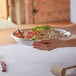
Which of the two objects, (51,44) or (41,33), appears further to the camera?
(41,33)

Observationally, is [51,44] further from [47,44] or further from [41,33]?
[41,33]

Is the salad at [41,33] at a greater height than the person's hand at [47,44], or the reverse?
the person's hand at [47,44]

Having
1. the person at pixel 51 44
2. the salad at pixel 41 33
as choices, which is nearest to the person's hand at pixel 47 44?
the person at pixel 51 44

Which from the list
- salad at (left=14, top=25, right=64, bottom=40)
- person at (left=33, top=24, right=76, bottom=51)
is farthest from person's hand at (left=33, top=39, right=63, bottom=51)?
salad at (left=14, top=25, right=64, bottom=40)

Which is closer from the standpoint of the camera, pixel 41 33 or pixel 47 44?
pixel 47 44

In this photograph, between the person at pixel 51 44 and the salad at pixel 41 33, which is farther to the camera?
the salad at pixel 41 33

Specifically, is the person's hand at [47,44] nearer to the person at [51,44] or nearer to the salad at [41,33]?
the person at [51,44]

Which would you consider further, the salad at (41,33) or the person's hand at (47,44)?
the salad at (41,33)

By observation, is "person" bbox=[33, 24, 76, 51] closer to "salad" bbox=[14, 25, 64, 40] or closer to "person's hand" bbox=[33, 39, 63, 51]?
"person's hand" bbox=[33, 39, 63, 51]

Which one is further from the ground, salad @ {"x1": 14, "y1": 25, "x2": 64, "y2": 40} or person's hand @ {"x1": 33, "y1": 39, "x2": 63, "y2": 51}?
person's hand @ {"x1": 33, "y1": 39, "x2": 63, "y2": 51}

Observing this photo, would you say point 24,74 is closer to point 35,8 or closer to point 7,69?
point 7,69

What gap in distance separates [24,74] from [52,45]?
20cm

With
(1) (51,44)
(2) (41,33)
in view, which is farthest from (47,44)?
(2) (41,33)

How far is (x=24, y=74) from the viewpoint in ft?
3.45
